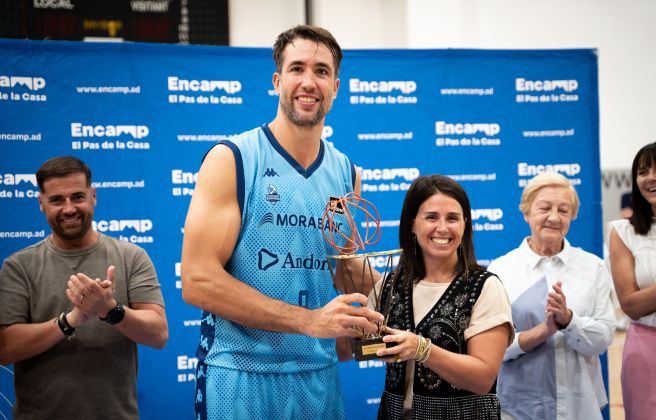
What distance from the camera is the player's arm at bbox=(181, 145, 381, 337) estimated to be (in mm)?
1967

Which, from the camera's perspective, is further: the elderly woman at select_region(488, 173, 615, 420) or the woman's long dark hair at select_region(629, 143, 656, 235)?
the woman's long dark hair at select_region(629, 143, 656, 235)

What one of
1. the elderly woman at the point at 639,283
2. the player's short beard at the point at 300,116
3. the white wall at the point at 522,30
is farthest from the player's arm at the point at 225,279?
the white wall at the point at 522,30

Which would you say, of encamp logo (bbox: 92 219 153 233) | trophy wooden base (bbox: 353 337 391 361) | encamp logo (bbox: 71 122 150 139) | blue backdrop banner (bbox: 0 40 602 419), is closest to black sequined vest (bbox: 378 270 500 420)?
trophy wooden base (bbox: 353 337 391 361)

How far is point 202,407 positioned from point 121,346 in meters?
1.06

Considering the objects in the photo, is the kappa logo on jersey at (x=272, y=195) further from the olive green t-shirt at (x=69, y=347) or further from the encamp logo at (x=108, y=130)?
the encamp logo at (x=108, y=130)

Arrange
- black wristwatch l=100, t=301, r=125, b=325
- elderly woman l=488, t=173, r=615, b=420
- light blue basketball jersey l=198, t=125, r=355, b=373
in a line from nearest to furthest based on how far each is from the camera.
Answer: light blue basketball jersey l=198, t=125, r=355, b=373 < black wristwatch l=100, t=301, r=125, b=325 < elderly woman l=488, t=173, r=615, b=420

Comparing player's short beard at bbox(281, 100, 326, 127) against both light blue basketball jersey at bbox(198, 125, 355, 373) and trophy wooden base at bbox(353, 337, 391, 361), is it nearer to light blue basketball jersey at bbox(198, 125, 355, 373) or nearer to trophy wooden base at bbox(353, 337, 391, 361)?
light blue basketball jersey at bbox(198, 125, 355, 373)

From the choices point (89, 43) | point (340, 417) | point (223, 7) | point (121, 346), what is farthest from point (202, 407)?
point (223, 7)

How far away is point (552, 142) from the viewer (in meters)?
5.00

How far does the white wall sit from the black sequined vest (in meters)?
5.06

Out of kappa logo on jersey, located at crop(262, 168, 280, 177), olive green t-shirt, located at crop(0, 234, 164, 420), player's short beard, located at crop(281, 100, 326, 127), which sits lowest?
olive green t-shirt, located at crop(0, 234, 164, 420)

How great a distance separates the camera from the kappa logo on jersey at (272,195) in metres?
2.21

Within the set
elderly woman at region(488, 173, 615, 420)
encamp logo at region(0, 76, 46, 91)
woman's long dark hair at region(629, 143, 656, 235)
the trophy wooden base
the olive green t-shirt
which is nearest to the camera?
the trophy wooden base

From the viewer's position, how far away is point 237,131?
4.66 meters
